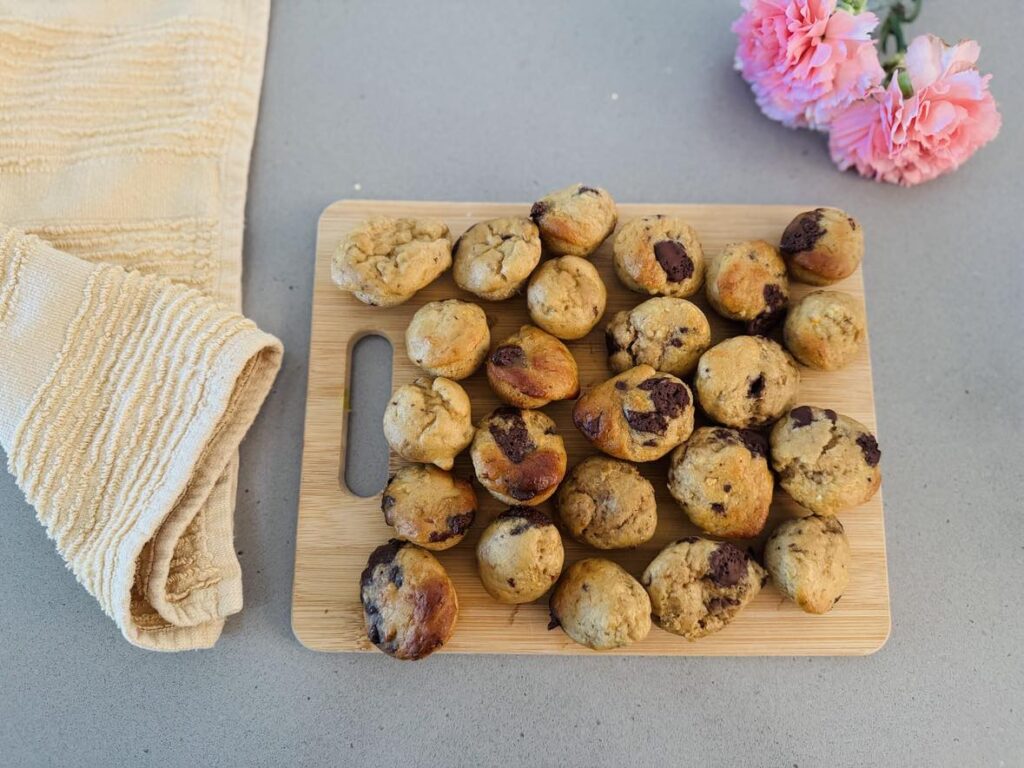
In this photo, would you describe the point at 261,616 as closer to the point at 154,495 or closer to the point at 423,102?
the point at 154,495

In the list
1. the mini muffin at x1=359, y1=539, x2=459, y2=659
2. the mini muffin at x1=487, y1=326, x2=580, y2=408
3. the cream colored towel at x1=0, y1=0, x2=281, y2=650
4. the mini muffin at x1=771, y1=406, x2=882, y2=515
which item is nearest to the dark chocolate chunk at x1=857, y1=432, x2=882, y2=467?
the mini muffin at x1=771, y1=406, x2=882, y2=515

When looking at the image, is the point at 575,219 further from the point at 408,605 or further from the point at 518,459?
the point at 408,605

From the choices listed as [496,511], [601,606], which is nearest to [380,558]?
[496,511]

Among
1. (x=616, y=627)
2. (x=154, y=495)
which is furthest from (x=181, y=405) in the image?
(x=616, y=627)

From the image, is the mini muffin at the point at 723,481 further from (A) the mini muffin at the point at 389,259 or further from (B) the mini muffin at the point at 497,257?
(A) the mini muffin at the point at 389,259

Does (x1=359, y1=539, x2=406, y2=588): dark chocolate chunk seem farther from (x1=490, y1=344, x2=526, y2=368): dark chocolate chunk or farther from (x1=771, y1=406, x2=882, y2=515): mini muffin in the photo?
(x1=771, y1=406, x2=882, y2=515): mini muffin

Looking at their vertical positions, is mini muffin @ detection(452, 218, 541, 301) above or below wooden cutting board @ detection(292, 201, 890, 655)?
above
